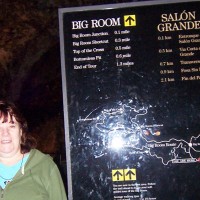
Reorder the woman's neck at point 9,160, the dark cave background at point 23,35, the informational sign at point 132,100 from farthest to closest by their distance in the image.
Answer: the dark cave background at point 23,35 < the informational sign at point 132,100 < the woman's neck at point 9,160

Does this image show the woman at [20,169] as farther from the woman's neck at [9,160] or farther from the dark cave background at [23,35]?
the dark cave background at [23,35]

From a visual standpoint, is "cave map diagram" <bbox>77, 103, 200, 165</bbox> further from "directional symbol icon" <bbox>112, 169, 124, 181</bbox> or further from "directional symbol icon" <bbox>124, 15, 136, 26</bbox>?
"directional symbol icon" <bbox>124, 15, 136, 26</bbox>

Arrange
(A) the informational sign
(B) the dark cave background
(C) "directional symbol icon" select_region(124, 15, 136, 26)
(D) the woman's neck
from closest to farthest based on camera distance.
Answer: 1. (D) the woman's neck
2. (A) the informational sign
3. (C) "directional symbol icon" select_region(124, 15, 136, 26)
4. (B) the dark cave background

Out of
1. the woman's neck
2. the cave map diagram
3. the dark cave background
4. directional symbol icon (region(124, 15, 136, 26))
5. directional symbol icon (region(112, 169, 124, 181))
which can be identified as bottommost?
directional symbol icon (region(112, 169, 124, 181))

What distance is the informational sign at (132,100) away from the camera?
3.52 metres

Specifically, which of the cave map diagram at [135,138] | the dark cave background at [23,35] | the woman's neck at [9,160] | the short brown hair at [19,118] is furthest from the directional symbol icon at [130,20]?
the dark cave background at [23,35]

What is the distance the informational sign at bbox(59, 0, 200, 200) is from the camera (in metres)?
3.52

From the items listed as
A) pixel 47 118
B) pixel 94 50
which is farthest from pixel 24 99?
pixel 94 50

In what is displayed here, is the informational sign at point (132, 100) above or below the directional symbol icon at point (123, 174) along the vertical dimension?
above

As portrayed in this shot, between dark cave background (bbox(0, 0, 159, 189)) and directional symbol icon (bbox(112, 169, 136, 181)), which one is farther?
dark cave background (bbox(0, 0, 159, 189))

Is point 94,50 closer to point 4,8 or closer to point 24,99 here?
point 4,8

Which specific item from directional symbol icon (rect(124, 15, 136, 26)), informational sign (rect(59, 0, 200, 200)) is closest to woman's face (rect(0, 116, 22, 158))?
informational sign (rect(59, 0, 200, 200))

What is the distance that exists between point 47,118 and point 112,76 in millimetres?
12353

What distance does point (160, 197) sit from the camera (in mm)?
3486
